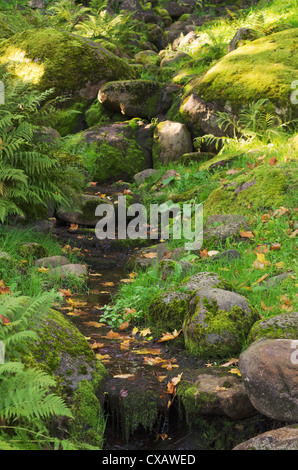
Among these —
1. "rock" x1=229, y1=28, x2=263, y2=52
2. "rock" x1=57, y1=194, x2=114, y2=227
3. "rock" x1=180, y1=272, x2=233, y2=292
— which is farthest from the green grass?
"rock" x1=229, y1=28, x2=263, y2=52

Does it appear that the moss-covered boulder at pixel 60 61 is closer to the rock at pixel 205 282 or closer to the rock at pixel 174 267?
the rock at pixel 174 267

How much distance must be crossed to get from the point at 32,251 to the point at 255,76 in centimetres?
575

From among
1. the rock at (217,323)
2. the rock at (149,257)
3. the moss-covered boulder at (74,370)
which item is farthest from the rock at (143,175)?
the moss-covered boulder at (74,370)

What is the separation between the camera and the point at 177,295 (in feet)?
14.3

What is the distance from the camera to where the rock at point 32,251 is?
5.61 meters

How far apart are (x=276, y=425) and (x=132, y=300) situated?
7.51 feet

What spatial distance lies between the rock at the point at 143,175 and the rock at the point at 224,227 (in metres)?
3.45

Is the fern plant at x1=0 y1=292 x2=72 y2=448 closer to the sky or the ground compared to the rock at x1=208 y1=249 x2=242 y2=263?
closer to the sky

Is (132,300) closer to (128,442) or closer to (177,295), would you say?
(177,295)

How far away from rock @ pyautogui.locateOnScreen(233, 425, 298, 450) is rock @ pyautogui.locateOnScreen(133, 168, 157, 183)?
696 cm

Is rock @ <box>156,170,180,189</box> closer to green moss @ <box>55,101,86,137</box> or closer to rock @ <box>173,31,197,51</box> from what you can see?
green moss @ <box>55,101,86,137</box>

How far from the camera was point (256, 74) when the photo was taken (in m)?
8.62

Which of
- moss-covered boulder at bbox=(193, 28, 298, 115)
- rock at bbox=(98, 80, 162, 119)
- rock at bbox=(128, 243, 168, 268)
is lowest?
rock at bbox=(128, 243, 168, 268)

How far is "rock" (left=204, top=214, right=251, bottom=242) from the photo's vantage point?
5.52 metres
